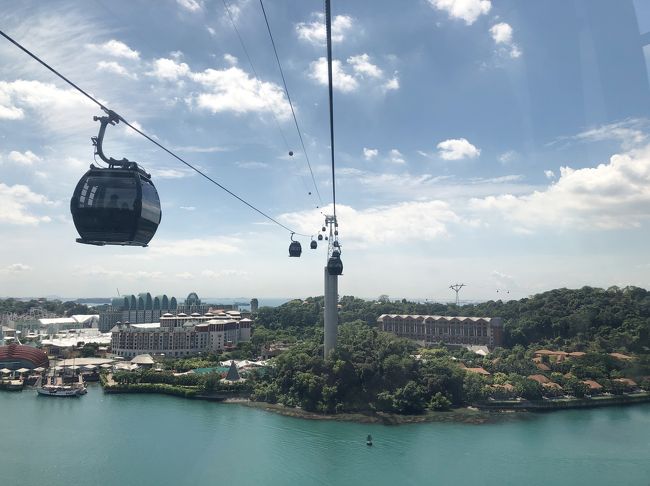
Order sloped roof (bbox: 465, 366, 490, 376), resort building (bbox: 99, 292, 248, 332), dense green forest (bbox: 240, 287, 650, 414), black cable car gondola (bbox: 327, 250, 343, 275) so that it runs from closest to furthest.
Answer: black cable car gondola (bbox: 327, 250, 343, 275)
dense green forest (bbox: 240, 287, 650, 414)
sloped roof (bbox: 465, 366, 490, 376)
resort building (bbox: 99, 292, 248, 332)

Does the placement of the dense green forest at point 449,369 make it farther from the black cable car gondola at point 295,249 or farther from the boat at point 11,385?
the boat at point 11,385

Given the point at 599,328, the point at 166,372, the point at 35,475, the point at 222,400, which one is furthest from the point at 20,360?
the point at 599,328

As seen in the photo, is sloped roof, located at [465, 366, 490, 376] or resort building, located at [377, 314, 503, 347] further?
resort building, located at [377, 314, 503, 347]

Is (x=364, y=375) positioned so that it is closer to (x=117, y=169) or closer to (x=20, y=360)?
(x=117, y=169)

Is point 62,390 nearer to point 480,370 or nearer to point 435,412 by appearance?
point 435,412

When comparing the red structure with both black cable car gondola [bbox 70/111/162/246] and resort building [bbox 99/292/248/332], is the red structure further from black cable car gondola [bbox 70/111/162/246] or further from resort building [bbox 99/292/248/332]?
black cable car gondola [bbox 70/111/162/246]

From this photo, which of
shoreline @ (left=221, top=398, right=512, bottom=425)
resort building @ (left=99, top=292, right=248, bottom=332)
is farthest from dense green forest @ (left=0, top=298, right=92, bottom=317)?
shoreline @ (left=221, top=398, right=512, bottom=425)

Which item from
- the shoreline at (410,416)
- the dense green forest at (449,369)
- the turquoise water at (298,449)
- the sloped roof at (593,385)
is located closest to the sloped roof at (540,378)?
the dense green forest at (449,369)
